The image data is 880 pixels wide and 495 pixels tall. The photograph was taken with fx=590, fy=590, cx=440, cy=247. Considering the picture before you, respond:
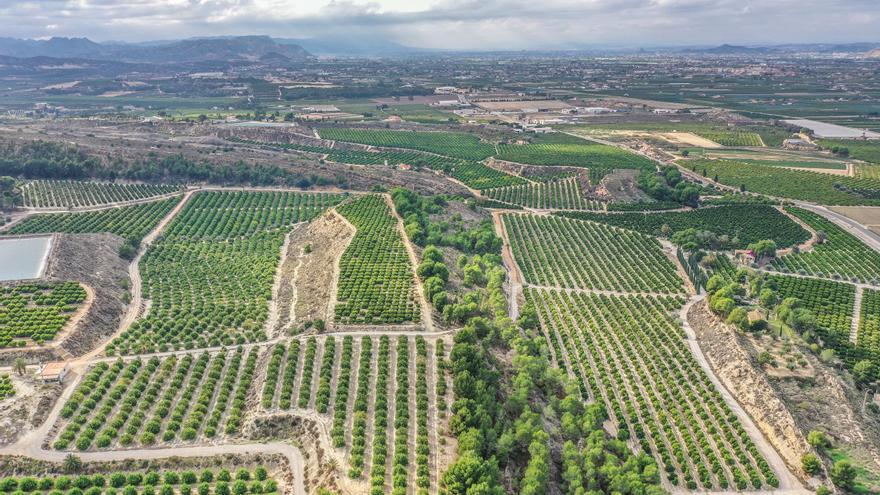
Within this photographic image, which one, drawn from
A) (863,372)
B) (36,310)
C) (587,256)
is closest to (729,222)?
(587,256)

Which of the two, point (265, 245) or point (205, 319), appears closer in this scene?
point (205, 319)

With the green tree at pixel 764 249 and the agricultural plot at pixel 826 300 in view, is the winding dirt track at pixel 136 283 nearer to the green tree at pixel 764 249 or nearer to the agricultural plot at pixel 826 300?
the agricultural plot at pixel 826 300

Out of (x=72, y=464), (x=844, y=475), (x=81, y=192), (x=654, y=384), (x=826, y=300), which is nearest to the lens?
(x=72, y=464)

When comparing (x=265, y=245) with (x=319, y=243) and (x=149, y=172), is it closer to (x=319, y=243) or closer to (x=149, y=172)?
(x=319, y=243)

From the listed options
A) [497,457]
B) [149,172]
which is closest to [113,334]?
[497,457]

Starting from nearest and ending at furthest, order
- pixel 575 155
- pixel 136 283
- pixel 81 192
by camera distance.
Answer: pixel 136 283 → pixel 81 192 → pixel 575 155

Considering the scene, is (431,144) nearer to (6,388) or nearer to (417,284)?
(417,284)
